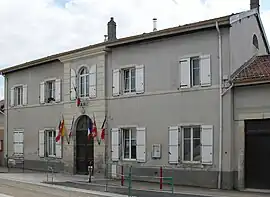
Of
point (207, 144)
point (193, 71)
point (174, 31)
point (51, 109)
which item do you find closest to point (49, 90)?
point (51, 109)

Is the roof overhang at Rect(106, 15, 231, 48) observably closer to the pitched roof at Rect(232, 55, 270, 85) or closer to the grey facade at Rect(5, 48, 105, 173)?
the grey facade at Rect(5, 48, 105, 173)

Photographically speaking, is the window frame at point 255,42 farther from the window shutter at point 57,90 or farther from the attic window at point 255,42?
the window shutter at point 57,90

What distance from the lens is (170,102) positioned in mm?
21016

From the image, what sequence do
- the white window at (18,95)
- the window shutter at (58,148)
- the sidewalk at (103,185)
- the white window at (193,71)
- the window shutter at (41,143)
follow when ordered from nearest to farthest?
the sidewalk at (103,185), the white window at (193,71), the window shutter at (58,148), the window shutter at (41,143), the white window at (18,95)

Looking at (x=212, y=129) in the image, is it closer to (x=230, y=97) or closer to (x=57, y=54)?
(x=230, y=97)

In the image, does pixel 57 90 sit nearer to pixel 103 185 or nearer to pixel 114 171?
pixel 114 171

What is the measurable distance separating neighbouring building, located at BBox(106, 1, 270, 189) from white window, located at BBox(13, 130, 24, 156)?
8.26m

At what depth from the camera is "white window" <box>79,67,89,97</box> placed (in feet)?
81.9

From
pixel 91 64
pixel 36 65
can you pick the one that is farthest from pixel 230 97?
pixel 36 65

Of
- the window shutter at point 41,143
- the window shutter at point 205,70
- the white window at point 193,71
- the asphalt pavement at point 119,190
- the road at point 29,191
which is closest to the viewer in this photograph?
the road at point 29,191

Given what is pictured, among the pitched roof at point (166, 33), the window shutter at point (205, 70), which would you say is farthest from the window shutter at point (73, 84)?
the window shutter at point (205, 70)

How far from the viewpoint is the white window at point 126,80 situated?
22375 millimetres

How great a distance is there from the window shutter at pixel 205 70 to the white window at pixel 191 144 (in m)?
1.82

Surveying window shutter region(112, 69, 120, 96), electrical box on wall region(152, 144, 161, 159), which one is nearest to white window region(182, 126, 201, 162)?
electrical box on wall region(152, 144, 161, 159)
